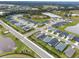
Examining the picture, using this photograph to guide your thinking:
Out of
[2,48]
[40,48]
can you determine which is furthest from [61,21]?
[2,48]

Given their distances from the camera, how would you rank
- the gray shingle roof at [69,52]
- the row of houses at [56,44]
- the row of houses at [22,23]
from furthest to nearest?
1. the row of houses at [22,23]
2. the row of houses at [56,44]
3. the gray shingle roof at [69,52]

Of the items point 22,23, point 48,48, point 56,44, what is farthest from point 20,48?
point 22,23

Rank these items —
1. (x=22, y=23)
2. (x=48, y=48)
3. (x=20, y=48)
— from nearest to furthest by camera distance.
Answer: (x=20, y=48) → (x=48, y=48) → (x=22, y=23)

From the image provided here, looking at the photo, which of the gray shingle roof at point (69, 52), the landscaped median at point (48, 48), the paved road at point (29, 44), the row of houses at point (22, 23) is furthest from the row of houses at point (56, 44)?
the row of houses at point (22, 23)

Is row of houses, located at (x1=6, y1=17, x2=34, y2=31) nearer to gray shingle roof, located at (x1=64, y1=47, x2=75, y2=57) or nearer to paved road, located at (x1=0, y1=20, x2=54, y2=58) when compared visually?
paved road, located at (x1=0, y1=20, x2=54, y2=58)

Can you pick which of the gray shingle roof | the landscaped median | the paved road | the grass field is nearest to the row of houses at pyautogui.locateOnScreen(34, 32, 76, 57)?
the gray shingle roof

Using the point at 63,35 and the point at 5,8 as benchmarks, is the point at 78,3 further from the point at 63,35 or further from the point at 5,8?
the point at 5,8

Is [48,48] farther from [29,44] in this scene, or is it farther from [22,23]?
[22,23]

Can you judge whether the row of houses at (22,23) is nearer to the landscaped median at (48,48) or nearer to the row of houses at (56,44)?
the row of houses at (56,44)
